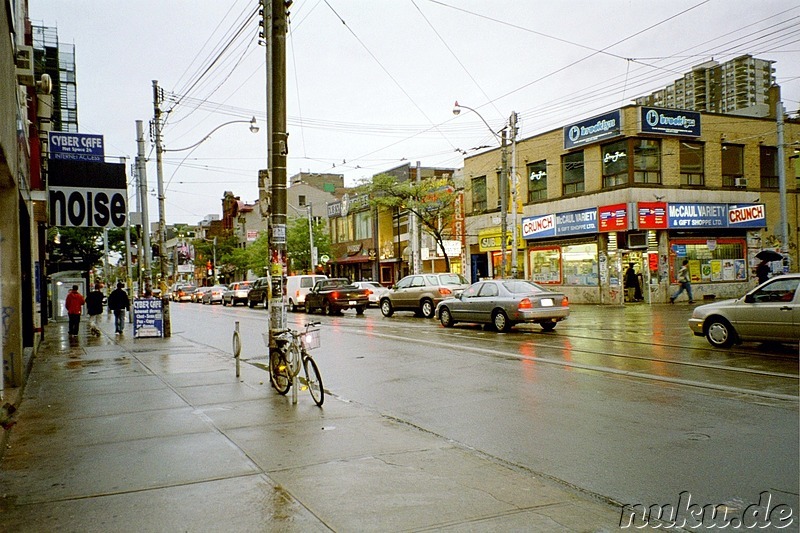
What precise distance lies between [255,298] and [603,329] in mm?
26353

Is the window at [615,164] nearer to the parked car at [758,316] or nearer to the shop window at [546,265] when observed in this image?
the shop window at [546,265]

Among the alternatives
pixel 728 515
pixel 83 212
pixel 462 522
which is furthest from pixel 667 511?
pixel 83 212

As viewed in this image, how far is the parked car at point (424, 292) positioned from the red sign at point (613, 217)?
7.34m

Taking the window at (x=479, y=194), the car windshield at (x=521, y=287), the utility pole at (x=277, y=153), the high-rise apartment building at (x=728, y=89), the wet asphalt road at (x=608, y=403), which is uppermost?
the high-rise apartment building at (x=728, y=89)

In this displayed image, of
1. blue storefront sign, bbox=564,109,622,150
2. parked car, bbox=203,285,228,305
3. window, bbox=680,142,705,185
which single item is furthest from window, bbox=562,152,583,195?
parked car, bbox=203,285,228,305

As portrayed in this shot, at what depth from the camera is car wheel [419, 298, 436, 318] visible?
25.3m

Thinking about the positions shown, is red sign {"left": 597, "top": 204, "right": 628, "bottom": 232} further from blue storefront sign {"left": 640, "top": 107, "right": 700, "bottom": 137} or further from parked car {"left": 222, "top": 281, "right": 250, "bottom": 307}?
parked car {"left": 222, "top": 281, "right": 250, "bottom": 307}

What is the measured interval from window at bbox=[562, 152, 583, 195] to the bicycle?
23711 mm

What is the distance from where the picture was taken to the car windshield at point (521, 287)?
18109 millimetres

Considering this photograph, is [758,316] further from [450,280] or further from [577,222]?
[577,222]

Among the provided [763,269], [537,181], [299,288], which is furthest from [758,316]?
[299,288]

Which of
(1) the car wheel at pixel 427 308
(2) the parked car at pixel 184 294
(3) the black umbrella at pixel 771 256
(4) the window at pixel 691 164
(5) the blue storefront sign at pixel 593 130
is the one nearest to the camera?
(3) the black umbrella at pixel 771 256

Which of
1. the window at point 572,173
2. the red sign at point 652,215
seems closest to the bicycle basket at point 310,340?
the red sign at point 652,215

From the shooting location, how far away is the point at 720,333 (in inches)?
518
